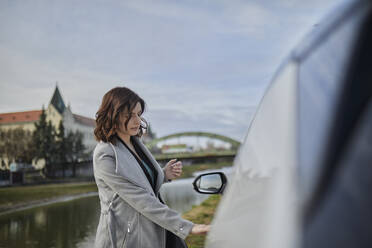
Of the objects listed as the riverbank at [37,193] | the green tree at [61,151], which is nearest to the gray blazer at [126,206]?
the riverbank at [37,193]

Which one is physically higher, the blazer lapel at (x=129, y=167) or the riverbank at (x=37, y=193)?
the blazer lapel at (x=129, y=167)

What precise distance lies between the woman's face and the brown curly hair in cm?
1

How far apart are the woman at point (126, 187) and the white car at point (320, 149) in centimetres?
76

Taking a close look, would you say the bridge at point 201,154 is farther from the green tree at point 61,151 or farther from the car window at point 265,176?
the car window at point 265,176

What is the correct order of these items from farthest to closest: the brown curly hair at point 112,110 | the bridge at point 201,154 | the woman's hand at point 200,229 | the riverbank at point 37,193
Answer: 1. the bridge at point 201,154
2. the riverbank at point 37,193
3. the brown curly hair at point 112,110
4. the woman's hand at point 200,229

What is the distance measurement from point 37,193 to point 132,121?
2063 cm

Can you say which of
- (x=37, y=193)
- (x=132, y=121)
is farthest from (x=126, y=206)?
(x=37, y=193)

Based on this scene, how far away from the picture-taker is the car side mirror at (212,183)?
67.4 inches

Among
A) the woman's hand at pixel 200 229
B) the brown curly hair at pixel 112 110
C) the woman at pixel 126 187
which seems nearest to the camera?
the woman's hand at pixel 200 229

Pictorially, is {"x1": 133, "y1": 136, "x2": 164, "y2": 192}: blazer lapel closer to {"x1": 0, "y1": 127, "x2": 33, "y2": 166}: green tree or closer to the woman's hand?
the woman's hand

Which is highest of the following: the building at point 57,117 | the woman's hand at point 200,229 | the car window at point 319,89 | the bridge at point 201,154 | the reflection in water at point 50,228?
the building at point 57,117

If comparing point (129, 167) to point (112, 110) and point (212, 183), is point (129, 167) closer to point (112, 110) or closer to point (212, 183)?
point (112, 110)

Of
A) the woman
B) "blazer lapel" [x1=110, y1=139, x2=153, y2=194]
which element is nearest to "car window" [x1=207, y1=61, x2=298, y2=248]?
the woman

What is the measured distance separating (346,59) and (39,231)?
1151 cm
